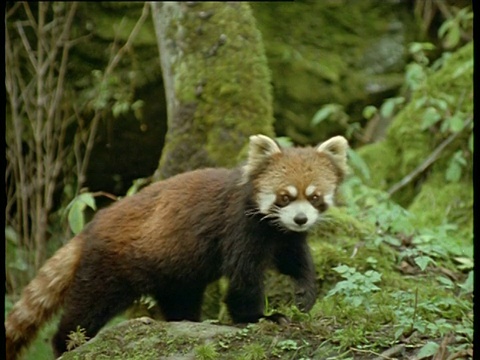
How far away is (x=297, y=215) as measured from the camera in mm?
4660

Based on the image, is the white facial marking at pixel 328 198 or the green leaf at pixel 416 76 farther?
the green leaf at pixel 416 76

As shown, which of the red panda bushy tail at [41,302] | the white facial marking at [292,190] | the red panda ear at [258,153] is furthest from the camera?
the red panda bushy tail at [41,302]

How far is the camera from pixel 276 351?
13.3 feet

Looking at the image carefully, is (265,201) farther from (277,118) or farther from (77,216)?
(277,118)

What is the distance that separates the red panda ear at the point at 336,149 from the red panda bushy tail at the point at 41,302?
1.63 metres

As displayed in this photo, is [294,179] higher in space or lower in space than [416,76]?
lower

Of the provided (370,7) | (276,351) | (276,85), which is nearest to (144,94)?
(276,85)

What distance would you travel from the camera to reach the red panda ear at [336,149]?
16.5 ft

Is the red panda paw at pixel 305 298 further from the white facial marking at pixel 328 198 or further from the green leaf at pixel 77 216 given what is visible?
the green leaf at pixel 77 216

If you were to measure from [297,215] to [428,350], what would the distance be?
3.93ft

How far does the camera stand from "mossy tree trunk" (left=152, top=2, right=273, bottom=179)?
21.3 feet

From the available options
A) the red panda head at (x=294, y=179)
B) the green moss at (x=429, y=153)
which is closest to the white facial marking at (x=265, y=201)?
the red panda head at (x=294, y=179)

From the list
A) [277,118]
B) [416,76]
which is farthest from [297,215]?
[277,118]

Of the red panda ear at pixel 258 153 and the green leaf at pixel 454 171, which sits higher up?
the red panda ear at pixel 258 153
